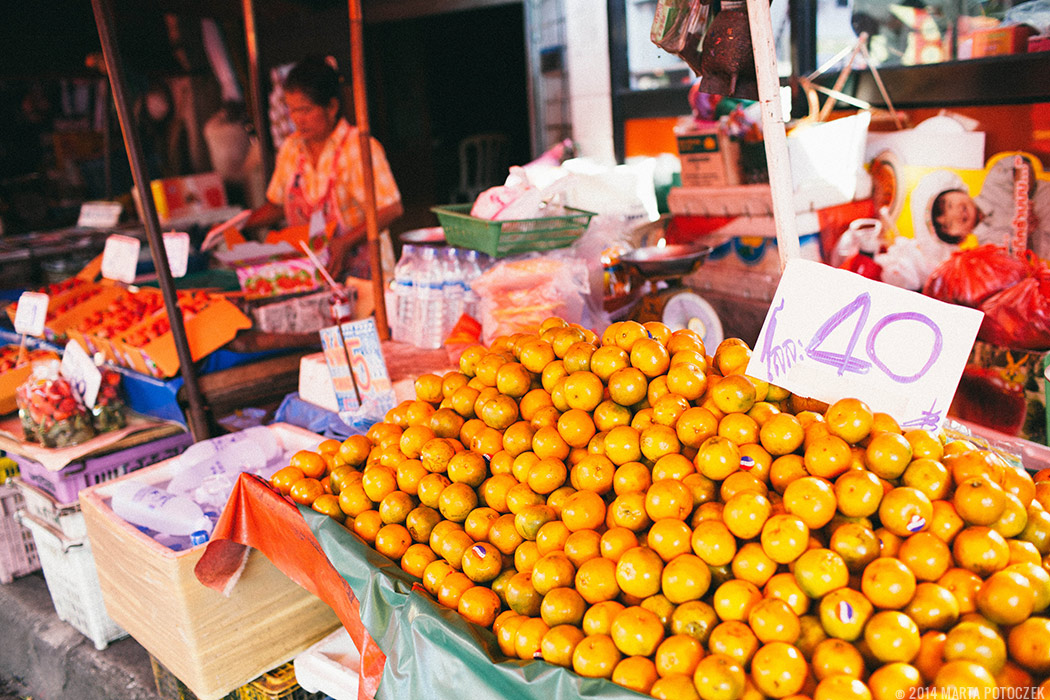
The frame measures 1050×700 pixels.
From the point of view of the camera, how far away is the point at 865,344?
5.16ft

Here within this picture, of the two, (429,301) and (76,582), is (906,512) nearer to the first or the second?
(429,301)

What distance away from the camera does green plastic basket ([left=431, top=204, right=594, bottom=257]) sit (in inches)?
116

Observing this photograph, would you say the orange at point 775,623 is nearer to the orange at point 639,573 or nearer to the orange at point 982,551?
the orange at point 639,573

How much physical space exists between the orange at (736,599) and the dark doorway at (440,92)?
7.58 metres

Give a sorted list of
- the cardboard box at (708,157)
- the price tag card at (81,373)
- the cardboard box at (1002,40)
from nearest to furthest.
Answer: the price tag card at (81,373)
the cardboard box at (1002,40)
the cardboard box at (708,157)

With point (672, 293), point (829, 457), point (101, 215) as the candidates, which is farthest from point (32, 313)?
point (829, 457)

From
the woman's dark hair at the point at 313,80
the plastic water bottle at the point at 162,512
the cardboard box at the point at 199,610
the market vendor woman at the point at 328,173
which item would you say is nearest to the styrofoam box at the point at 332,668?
the cardboard box at the point at 199,610

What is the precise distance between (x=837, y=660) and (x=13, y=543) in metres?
3.86

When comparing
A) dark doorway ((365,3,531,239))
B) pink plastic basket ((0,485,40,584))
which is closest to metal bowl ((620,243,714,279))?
pink plastic basket ((0,485,40,584))

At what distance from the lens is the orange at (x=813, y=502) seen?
134 cm

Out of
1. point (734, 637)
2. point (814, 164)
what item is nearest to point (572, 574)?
point (734, 637)

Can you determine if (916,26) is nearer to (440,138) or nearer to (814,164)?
(814,164)

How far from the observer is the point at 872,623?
3.88 ft

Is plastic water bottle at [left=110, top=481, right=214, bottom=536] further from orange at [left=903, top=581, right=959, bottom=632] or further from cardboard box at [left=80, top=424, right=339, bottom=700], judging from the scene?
orange at [left=903, top=581, right=959, bottom=632]
